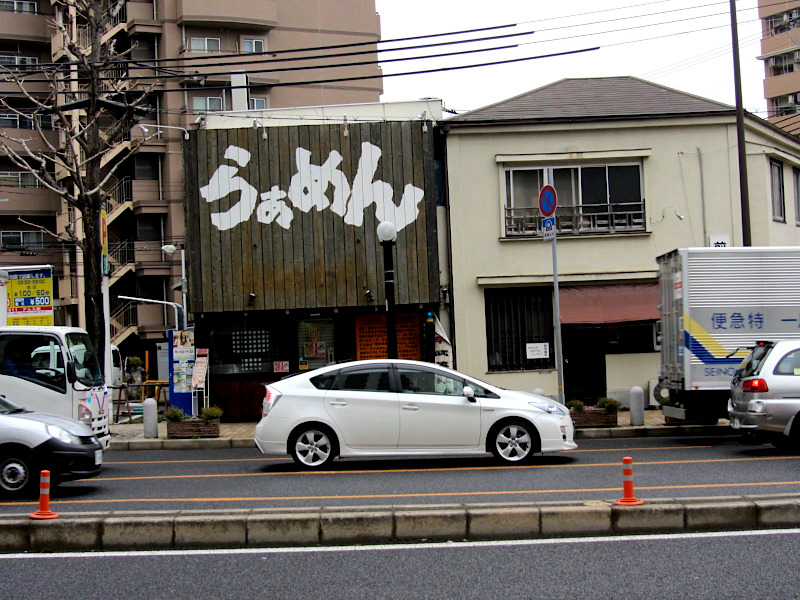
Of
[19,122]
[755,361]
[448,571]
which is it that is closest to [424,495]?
[448,571]

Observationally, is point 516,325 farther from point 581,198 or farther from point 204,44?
point 204,44

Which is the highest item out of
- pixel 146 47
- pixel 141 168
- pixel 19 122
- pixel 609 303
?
pixel 146 47

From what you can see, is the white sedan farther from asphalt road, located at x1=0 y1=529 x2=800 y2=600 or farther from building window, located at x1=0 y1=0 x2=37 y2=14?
building window, located at x1=0 y1=0 x2=37 y2=14

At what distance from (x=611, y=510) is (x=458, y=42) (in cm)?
1095

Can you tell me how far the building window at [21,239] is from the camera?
40156mm

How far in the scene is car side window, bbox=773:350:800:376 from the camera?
12.9m

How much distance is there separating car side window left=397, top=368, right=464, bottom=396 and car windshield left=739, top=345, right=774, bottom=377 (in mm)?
4798

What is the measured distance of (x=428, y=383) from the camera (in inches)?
485

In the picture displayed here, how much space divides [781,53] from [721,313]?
48733 millimetres

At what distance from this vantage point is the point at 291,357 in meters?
20.4

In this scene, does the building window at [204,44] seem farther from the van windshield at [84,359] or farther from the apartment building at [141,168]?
the van windshield at [84,359]

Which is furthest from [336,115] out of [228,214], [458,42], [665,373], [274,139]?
[665,373]

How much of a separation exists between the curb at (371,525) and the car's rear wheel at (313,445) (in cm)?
418

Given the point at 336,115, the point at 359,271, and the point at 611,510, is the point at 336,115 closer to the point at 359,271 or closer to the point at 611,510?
the point at 359,271
